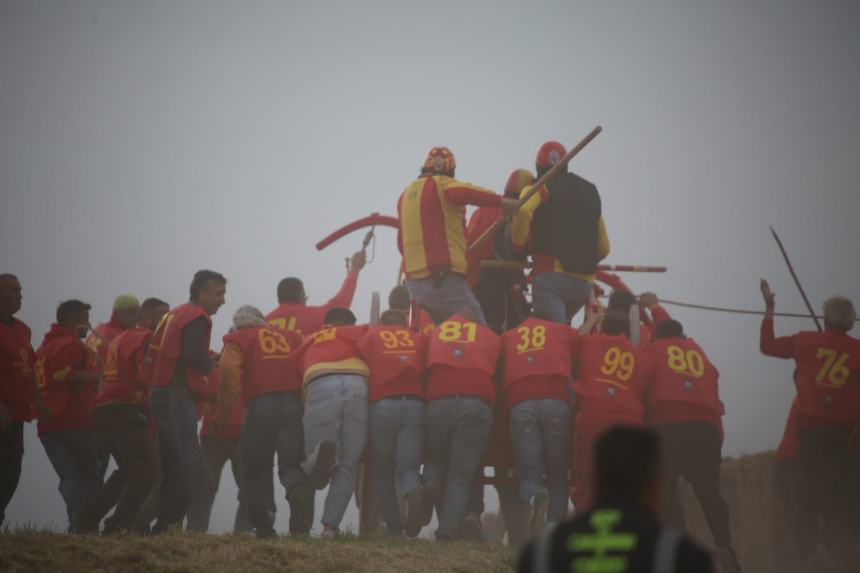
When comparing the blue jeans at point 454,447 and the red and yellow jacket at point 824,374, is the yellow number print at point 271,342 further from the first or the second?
the red and yellow jacket at point 824,374

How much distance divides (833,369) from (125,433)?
7059mm

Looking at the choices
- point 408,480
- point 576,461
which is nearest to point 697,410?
point 576,461

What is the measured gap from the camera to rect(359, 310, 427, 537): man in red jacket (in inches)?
413

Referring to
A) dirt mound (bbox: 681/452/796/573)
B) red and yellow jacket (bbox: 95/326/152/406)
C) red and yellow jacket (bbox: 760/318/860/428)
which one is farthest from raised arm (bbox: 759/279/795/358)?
red and yellow jacket (bbox: 95/326/152/406)

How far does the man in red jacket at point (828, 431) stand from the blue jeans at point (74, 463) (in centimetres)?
720

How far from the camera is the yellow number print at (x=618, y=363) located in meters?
10.4

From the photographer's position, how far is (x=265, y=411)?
422 inches

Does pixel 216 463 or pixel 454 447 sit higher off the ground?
pixel 454 447

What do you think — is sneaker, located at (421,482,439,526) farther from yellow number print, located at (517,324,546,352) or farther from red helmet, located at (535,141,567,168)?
red helmet, located at (535,141,567,168)

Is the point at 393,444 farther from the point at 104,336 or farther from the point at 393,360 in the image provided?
the point at 104,336

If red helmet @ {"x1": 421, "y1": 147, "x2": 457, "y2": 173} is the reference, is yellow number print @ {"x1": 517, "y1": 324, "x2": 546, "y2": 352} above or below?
below

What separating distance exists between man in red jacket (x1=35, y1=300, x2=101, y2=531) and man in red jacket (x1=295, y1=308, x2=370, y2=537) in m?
2.25

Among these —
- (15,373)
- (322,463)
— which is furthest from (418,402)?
(15,373)

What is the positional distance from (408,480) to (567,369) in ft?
6.25
